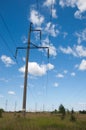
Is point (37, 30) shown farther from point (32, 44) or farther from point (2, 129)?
point (2, 129)

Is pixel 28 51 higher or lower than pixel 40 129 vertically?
higher

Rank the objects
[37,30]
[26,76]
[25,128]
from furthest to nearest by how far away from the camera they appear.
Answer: [37,30]
[26,76]
[25,128]

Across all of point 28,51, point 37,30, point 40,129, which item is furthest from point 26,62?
point 40,129

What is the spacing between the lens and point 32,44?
69.7 ft

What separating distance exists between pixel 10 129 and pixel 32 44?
7815mm

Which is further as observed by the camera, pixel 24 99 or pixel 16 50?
pixel 16 50

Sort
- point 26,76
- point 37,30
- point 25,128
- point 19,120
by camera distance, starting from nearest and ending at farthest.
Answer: point 25,128 → point 19,120 → point 26,76 → point 37,30

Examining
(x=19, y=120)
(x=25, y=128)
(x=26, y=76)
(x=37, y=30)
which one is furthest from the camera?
(x=37, y=30)

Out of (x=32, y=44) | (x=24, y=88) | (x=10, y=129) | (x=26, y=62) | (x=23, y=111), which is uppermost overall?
(x=32, y=44)

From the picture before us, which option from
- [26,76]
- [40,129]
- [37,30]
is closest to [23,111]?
[26,76]

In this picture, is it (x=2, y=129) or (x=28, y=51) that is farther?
(x=28, y=51)

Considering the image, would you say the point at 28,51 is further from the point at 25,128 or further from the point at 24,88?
the point at 25,128

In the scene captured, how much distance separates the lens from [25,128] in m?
15.1

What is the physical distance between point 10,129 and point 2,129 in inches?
16.6
